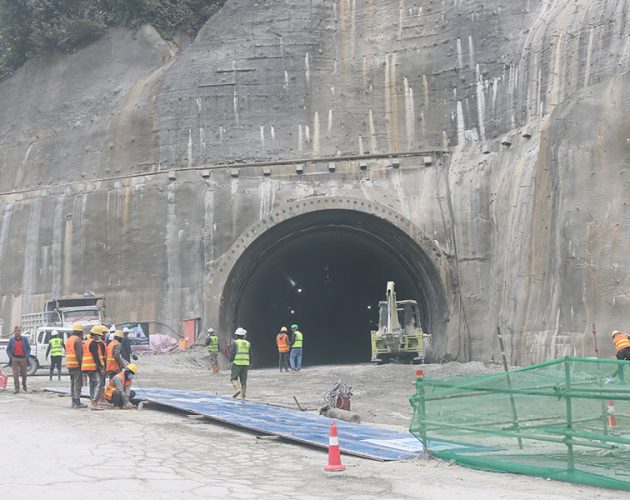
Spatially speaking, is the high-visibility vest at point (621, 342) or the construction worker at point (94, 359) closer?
the high-visibility vest at point (621, 342)

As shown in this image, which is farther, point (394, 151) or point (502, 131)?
point (394, 151)

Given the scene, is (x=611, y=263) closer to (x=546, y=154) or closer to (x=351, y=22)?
(x=546, y=154)

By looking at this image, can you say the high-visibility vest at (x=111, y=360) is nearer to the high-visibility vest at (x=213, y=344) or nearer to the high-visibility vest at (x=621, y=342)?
the high-visibility vest at (x=621, y=342)

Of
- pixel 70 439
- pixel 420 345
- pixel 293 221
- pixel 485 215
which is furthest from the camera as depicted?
pixel 420 345

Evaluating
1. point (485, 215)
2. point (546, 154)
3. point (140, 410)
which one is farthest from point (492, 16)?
point (140, 410)

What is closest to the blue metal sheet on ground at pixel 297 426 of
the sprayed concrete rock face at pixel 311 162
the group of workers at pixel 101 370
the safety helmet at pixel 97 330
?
the group of workers at pixel 101 370

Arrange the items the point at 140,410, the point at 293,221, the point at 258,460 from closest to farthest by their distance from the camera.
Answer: the point at 258,460, the point at 140,410, the point at 293,221

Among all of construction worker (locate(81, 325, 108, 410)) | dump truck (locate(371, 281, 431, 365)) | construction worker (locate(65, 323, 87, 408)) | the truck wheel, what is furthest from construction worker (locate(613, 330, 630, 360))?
the truck wheel

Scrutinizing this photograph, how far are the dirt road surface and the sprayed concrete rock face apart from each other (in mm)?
11672

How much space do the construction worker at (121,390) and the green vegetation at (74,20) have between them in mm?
25375

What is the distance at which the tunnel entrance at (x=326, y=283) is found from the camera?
27.4 meters

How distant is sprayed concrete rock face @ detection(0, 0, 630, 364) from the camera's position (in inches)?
957

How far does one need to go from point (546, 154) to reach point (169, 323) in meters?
14.0

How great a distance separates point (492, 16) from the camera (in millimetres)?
27625
